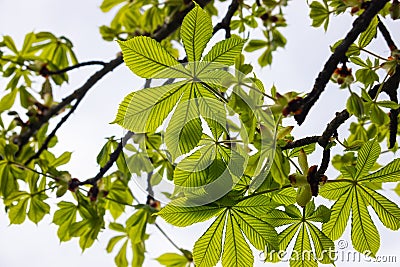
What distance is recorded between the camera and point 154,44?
0.57 m

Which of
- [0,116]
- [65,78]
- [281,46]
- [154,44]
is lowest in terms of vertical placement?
[154,44]

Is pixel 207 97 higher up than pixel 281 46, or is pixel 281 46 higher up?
pixel 281 46

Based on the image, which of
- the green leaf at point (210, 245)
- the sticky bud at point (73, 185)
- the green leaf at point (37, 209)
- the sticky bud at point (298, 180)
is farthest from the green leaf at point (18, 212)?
the sticky bud at point (298, 180)

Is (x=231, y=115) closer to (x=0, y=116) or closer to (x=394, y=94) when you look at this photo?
(x=394, y=94)

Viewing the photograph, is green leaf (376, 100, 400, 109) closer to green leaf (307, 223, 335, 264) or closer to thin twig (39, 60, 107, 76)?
green leaf (307, 223, 335, 264)

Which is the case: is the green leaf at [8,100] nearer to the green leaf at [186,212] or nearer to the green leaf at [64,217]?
the green leaf at [64,217]

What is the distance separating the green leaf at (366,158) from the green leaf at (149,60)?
0.25 meters

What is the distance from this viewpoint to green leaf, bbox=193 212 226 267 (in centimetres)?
64

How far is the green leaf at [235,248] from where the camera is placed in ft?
2.10

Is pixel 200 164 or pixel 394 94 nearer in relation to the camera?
pixel 200 164

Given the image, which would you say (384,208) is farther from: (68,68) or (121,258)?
(121,258)

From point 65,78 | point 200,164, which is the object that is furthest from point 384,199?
point 65,78

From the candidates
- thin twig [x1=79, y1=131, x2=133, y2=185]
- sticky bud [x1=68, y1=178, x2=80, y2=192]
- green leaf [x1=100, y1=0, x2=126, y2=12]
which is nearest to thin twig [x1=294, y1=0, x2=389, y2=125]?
thin twig [x1=79, y1=131, x2=133, y2=185]

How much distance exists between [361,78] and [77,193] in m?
0.64
